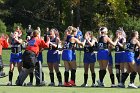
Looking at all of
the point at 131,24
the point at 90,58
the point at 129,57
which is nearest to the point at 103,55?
the point at 90,58

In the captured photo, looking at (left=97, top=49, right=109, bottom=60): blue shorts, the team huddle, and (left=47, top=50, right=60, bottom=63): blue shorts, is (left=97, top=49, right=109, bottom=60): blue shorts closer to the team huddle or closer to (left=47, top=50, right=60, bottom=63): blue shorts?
the team huddle

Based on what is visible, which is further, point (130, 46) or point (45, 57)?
point (45, 57)

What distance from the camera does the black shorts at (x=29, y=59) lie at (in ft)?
68.0

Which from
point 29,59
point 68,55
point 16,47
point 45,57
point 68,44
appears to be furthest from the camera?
point 45,57

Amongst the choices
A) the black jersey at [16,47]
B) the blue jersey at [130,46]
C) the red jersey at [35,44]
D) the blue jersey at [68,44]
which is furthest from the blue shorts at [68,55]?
the blue jersey at [130,46]

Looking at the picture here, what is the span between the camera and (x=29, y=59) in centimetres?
2072

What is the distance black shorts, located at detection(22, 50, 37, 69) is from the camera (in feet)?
68.0

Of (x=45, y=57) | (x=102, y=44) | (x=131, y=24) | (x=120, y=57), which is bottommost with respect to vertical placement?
(x=45, y=57)

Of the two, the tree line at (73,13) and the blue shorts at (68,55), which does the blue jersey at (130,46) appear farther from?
the tree line at (73,13)

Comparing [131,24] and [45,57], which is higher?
[131,24]

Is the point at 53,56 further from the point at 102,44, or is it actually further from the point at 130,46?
the point at 130,46

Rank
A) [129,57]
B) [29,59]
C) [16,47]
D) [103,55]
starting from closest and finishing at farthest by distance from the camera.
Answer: [29,59] → [129,57] → [103,55] → [16,47]

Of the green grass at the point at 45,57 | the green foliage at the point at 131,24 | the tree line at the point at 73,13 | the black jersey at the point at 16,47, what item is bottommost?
the green grass at the point at 45,57

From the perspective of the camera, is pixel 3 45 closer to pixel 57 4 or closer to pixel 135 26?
pixel 135 26
